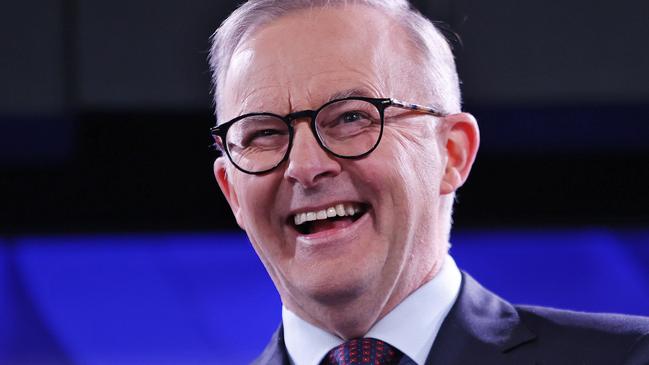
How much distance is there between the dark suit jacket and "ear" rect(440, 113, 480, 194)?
0.23 metres

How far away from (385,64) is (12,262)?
181 centimetres

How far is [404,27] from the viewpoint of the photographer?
187 cm

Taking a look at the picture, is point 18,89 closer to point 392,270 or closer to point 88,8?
point 88,8

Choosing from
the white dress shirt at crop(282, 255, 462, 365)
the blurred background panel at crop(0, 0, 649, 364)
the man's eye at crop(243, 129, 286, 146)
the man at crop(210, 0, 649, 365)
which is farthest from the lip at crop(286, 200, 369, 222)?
the blurred background panel at crop(0, 0, 649, 364)

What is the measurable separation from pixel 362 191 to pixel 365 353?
0.31m

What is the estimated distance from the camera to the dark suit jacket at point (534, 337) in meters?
1.73

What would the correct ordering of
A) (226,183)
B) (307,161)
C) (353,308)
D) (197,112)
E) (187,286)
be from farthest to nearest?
(187,286) < (197,112) < (226,183) < (353,308) < (307,161)

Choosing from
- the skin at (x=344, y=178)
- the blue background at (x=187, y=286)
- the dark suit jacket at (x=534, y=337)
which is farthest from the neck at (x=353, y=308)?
the blue background at (x=187, y=286)

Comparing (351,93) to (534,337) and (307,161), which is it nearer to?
(307,161)

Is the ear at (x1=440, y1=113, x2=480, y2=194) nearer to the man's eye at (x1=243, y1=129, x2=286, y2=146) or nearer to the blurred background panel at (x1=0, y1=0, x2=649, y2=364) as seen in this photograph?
the man's eye at (x1=243, y1=129, x2=286, y2=146)

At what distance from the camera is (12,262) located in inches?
123

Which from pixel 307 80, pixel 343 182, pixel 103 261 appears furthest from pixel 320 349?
pixel 103 261

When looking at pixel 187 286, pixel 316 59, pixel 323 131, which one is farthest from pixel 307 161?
pixel 187 286

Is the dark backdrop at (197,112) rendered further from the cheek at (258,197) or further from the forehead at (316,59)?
the cheek at (258,197)
